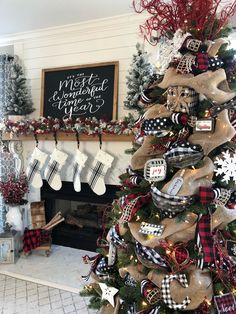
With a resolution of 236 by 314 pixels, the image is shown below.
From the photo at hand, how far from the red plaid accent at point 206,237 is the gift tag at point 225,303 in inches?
7.8

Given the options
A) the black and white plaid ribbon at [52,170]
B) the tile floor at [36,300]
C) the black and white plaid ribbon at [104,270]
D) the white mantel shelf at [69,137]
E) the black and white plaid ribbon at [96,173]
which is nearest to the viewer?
the black and white plaid ribbon at [104,270]

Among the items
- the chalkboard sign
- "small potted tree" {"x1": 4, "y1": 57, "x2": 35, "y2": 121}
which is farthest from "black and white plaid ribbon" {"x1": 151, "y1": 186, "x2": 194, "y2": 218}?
"small potted tree" {"x1": 4, "y1": 57, "x2": 35, "y2": 121}

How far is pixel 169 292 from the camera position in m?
1.35

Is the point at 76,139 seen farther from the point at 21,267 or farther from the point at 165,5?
the point at 165,5

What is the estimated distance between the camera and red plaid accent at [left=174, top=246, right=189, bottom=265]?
53.7 inches

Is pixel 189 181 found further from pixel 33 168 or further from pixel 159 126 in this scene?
pixel 33 168

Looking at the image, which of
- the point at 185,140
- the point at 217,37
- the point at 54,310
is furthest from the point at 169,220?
the point at 54,310

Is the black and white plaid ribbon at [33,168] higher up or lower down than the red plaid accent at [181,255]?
higher up

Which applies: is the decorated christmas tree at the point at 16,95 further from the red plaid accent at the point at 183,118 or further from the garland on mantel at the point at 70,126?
the red plaid accent at the point at 183,118

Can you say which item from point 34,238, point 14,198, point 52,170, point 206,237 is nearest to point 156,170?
point 206,237

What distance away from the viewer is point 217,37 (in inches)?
58.7

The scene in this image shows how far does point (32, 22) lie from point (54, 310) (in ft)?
8.81

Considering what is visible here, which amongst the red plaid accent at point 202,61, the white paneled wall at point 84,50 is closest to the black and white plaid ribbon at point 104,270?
the red plaid accent at point 202,61

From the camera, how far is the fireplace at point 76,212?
10.6 feet
